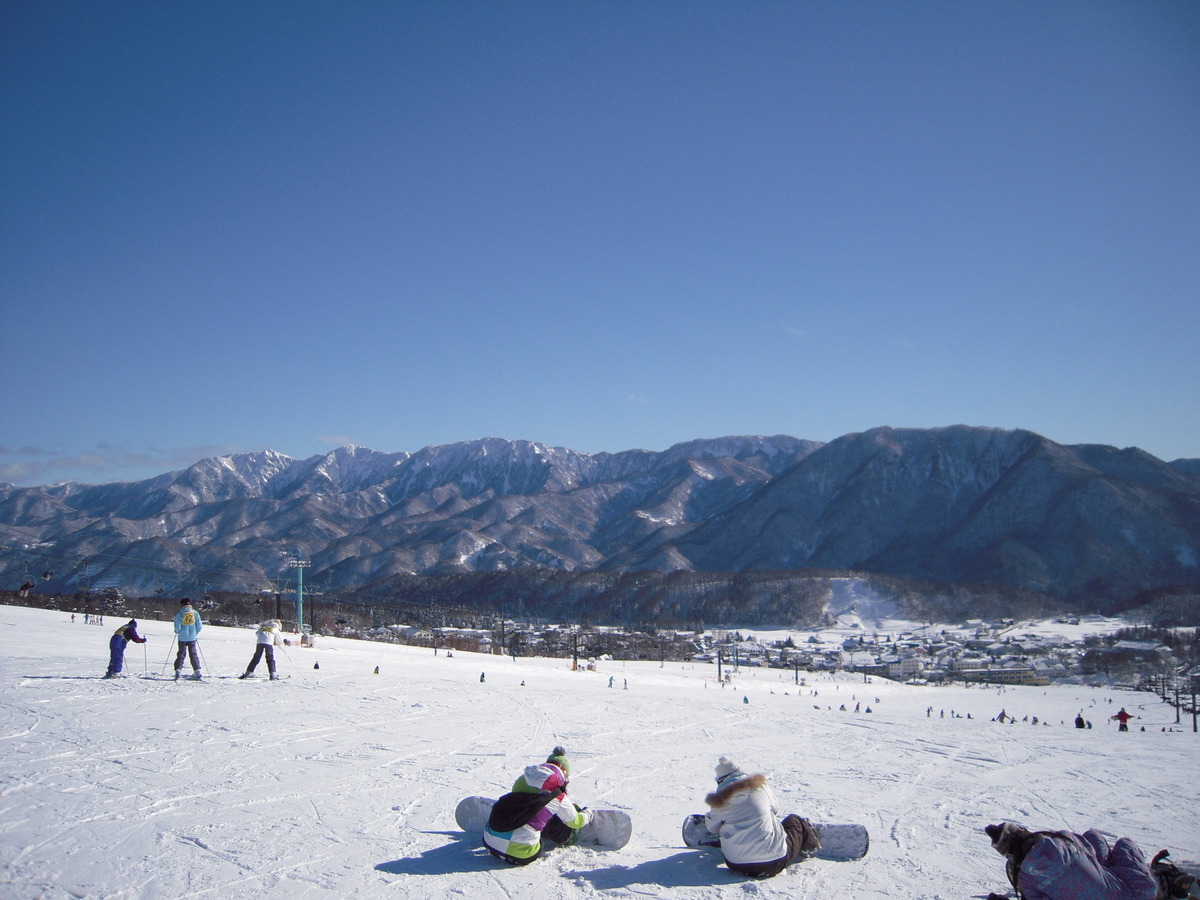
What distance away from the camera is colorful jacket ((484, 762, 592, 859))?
19.6 feet

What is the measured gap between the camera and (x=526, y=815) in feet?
19.7

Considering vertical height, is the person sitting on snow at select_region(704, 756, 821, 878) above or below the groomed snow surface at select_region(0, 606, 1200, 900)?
above

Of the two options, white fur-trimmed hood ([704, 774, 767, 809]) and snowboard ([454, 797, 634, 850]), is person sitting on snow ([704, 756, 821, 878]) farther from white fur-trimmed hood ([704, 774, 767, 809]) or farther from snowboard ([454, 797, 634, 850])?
snowboard ([454, 797, 634, 850])

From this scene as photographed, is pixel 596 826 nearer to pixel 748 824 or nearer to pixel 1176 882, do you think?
pixel 748 824

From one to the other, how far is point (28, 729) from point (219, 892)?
7.62 metres

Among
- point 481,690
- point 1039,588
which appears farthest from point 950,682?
point 1039,588

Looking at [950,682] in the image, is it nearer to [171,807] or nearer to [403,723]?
[403,723]

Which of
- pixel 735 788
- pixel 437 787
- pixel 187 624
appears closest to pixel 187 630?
pixel 187 624

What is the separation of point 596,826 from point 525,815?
898 millimetres

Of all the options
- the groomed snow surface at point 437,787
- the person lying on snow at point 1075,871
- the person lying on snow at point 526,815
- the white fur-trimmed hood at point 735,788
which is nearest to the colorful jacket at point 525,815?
the person lying on snow at point 526,815

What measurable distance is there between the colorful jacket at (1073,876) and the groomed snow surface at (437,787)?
1290 millimetres

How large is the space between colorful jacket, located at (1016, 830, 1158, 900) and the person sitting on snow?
1.76m

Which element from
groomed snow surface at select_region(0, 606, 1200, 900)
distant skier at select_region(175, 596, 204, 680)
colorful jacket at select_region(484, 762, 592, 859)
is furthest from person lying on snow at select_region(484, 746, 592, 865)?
distant skier at select_region(175, 596, 204, 680)

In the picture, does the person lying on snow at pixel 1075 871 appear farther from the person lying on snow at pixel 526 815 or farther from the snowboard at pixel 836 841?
the person lying on snow at pixel 526 815
